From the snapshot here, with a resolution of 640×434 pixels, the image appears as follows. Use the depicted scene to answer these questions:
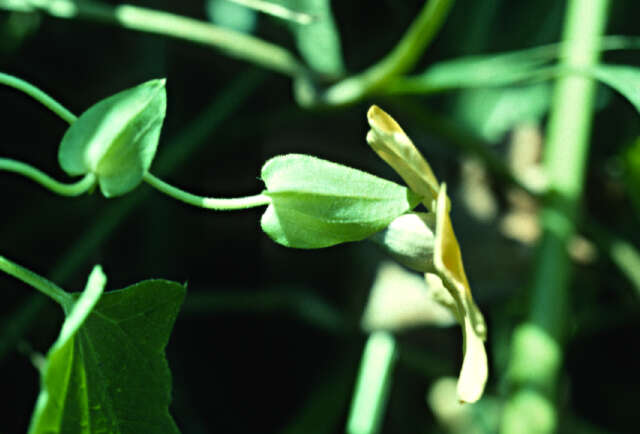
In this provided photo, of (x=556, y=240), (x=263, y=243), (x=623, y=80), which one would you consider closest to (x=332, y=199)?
(x=623, y=80)

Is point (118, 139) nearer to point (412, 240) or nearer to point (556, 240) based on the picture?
point (412, 240)

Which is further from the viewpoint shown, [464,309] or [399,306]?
[399,306]

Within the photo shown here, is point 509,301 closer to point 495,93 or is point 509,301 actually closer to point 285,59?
point 495,93

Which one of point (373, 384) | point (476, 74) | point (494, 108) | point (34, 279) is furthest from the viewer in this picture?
point (494, 108)

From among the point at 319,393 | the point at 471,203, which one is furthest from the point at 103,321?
the point at 471,203

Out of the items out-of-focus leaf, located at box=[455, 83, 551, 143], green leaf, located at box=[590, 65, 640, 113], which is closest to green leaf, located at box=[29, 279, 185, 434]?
green leaf, located at box=[590, 65, 640, 113]
